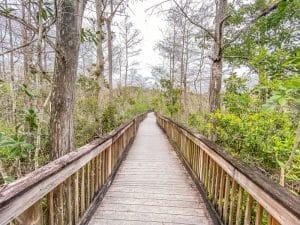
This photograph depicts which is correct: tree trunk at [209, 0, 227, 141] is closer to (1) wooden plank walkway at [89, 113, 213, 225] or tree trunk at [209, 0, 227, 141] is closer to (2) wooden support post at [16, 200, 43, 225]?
(1) wooden plank walkway at [89, 113, 213, 225]

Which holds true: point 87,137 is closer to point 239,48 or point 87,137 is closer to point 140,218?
point 140,218

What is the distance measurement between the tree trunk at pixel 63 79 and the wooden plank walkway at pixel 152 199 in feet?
3.37

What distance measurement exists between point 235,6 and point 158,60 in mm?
16768

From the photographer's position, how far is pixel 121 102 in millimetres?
14578

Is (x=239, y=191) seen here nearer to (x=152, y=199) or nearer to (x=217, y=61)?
(x=152, y=199)

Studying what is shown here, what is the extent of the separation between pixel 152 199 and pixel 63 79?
2094 mm

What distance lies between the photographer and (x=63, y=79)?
268 centimetres

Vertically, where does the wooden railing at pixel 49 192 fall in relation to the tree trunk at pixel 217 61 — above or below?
below

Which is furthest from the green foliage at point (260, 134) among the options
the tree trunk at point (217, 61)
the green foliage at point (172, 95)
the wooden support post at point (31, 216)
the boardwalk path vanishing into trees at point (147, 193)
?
the green foliage at point (172, 95)

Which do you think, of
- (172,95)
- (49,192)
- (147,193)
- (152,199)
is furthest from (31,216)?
(172,95)

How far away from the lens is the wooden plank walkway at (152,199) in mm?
2502

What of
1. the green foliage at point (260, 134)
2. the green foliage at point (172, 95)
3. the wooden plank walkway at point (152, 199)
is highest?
the green foliage at point (172, 95)

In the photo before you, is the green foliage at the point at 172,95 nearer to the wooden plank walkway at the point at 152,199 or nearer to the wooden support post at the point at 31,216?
the wooden plank walkway at the point at 152,199

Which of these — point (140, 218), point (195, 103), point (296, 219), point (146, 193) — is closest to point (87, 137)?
point (146, 193)
